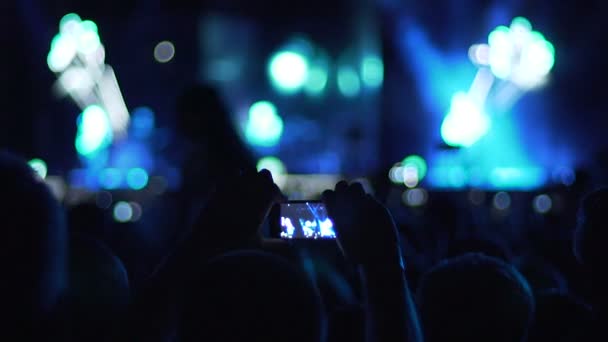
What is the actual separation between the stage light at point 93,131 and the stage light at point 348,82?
6326 millimetres

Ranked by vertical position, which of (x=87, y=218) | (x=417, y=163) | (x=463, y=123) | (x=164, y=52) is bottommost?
(x=417, y=163)

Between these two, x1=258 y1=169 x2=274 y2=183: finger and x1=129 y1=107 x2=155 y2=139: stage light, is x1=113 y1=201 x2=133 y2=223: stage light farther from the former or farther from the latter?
x1=258 y1=169 x2=274 y2=183: finger

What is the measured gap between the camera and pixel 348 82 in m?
17.4

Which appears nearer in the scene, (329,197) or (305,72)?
(329,197)

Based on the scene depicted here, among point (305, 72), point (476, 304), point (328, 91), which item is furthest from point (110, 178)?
point (476, 304)

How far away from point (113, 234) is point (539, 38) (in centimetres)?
1112

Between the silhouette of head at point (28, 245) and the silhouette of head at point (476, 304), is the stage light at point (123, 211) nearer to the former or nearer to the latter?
the silhouette of head at point (476, 304)

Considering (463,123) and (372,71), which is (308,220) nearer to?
(463,123)

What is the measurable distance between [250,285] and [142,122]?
14559mm

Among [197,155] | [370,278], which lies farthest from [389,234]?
[197,155]

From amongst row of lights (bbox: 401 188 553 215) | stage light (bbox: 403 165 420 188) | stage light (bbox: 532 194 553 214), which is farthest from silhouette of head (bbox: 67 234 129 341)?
A: stage light (bbox: 403 165 420 188)

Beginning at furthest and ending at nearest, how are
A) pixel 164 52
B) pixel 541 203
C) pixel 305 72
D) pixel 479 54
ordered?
pixel 305 72 < pixel 164 52 < pixel 479 54 < pixel 541 203

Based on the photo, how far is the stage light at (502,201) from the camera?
42.8 feet

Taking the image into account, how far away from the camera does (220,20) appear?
16688mm
